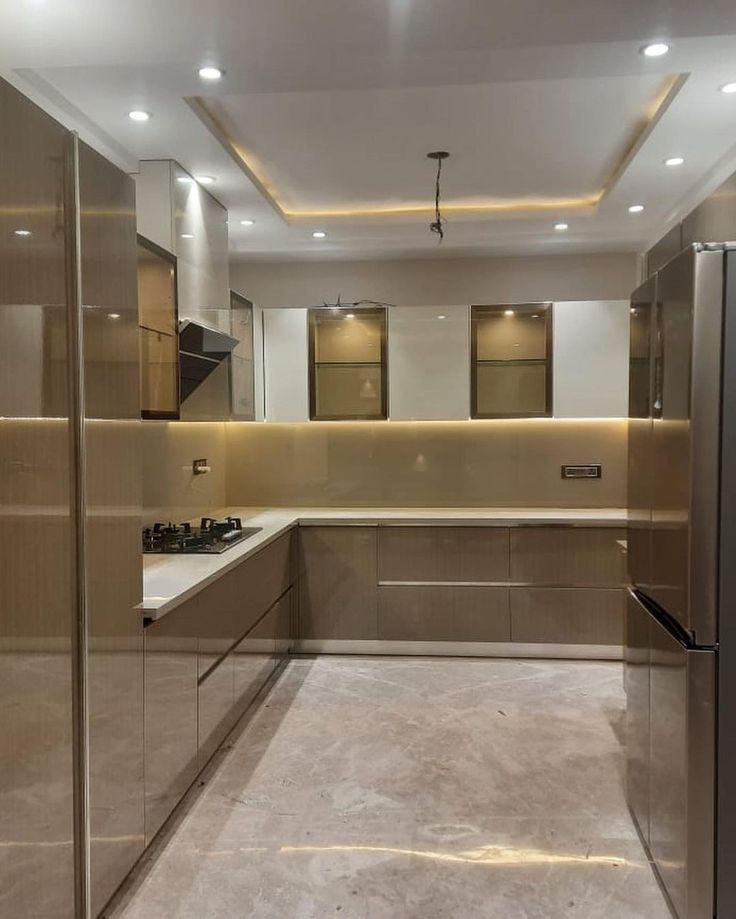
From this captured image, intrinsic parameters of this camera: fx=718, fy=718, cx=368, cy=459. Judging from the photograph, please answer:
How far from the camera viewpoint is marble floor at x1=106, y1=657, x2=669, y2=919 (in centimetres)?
221

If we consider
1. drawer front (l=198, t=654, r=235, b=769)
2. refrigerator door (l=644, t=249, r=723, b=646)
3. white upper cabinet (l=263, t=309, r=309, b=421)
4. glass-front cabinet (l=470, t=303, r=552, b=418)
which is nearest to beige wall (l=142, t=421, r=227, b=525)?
white upper cabinet (l=263, t=309, r=309, b=421)

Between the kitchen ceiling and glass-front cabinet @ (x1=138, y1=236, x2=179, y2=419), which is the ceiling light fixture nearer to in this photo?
the kitchen ceiling

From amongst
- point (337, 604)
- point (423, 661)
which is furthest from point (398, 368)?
point (423, 661)

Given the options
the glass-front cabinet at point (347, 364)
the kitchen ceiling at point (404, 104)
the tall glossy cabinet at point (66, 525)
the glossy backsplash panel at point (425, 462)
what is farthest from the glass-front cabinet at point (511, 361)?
the tall glossy cabinet at point (66, 525)

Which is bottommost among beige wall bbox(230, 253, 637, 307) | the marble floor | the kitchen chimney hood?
the marble floor

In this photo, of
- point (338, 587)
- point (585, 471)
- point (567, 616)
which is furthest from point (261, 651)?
point (585, 471)

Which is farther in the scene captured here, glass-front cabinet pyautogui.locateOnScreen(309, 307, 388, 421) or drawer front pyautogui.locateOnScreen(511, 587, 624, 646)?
glass-front cabinet pyautogui.locateOnScreen(309, 307, 388, 421)

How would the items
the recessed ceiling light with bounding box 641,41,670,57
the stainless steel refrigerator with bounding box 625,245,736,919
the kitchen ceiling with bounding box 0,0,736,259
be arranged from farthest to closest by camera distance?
the recessed ceiling light with bounding box 641,41,670,57, the kitchen ceiling with bounding box 0,0,736,259, the stainless steel refrigerator with bounding box 625,245,736,919

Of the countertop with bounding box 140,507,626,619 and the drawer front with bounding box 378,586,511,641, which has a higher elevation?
the countertop with bounding box 140,507,626,619

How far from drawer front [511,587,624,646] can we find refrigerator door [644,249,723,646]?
2424mm

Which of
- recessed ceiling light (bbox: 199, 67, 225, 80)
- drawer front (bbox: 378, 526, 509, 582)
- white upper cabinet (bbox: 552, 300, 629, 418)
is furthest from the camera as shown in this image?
white upper cabinet (bbox: 552, 300, 629, 418)

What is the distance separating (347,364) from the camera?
192 inches

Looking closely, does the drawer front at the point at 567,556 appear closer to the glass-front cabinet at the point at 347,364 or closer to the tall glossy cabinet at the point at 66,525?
the glass-front cabinet at the point at 347,364

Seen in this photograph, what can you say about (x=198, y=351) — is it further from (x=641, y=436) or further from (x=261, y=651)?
(x=641, y=436)
